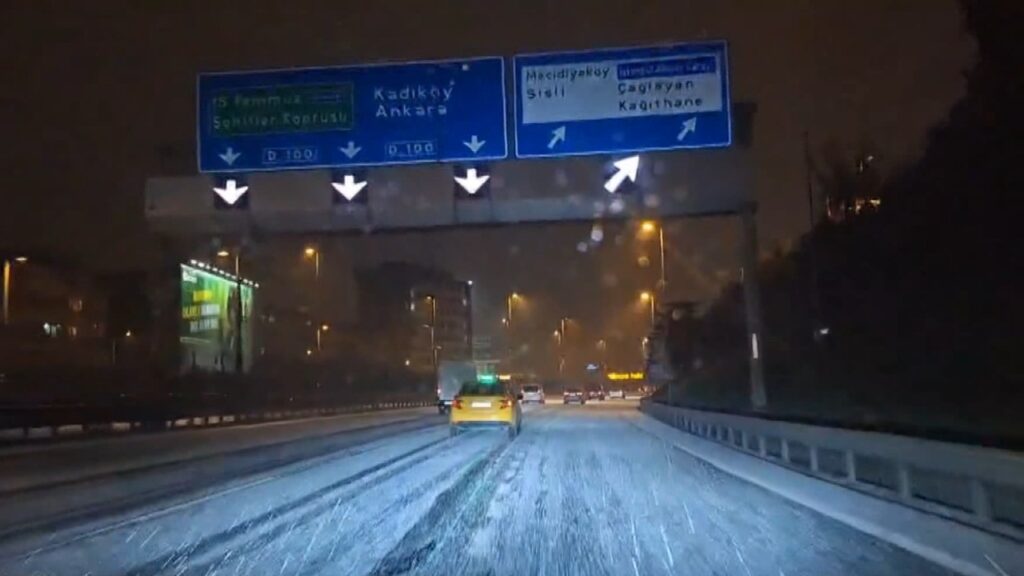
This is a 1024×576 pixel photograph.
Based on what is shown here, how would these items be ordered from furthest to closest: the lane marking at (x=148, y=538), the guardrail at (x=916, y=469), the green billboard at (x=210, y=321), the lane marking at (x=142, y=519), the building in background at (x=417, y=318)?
the building in background at (x=417, y=318)
the green billboard at (x=210, y=321)
the lane marking at (x=142, y=519)
the lane marking at (x=148, y=538)
the guardrail at (x=916, y=469)

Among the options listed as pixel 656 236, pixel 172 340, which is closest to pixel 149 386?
pixel 172 340

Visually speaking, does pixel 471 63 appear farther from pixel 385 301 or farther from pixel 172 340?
pixel 385 301

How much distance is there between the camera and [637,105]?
87.1 feet

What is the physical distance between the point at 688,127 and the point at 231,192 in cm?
1101

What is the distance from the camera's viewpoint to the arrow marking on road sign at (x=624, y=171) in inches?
1122

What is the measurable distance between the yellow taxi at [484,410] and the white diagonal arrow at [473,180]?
10871 millimetres

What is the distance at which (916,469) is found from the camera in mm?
17797

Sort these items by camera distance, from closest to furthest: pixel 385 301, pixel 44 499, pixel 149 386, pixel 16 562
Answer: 1. pixel 16 562
2. pixel 44 499
3. pixel 149 386
4. pixel 385 301

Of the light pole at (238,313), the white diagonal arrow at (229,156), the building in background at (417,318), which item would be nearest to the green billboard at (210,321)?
the light pole at (238,313)

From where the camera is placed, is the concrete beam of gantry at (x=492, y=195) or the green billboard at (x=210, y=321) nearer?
the concrete beam of gantry at (x=492, y=195)

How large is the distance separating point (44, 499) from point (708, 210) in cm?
1849

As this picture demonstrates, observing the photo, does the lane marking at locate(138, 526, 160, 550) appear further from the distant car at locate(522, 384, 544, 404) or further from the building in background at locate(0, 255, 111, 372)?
the distant car at locate(522, 384, 544, 404)

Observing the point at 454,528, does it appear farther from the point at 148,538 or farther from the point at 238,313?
the point at 238,313

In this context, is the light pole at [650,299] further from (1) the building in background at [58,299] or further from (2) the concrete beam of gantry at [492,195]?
(2) the concrete beam of gantry at [492,195]
